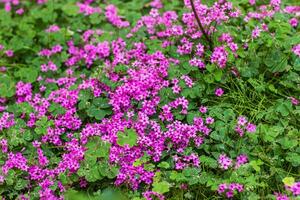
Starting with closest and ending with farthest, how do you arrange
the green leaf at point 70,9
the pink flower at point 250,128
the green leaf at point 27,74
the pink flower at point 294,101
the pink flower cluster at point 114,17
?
the pink flower at point 250,128 → the pink flower at point 294,101 → the green leaf at point 27,74 → the pink flower cluster at point 114,17 → the green leaf at point 70,9

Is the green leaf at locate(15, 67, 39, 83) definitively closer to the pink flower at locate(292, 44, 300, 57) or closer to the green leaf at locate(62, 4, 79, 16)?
the green leaf at locate(62, 4, 79, 16)

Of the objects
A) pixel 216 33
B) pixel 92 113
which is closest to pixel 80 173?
pixel 92 113

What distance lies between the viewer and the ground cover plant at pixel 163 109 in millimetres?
3672

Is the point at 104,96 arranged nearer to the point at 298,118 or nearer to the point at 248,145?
the point at 248,145

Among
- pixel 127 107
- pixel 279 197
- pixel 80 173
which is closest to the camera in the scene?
pixel 279 197

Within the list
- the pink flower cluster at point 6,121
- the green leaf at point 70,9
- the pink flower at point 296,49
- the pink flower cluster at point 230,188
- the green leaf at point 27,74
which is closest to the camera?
the pink flower cluster at point 230,188

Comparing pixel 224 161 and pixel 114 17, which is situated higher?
pixel 114 17

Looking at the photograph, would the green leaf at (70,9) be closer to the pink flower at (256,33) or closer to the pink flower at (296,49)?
the pink flower at (256,33)

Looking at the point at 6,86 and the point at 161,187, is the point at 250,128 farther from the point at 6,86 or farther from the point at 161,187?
the point at 6,86

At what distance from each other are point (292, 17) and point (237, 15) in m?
0.71

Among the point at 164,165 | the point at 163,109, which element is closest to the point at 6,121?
the point at 163,109

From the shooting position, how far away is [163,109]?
4.00 m

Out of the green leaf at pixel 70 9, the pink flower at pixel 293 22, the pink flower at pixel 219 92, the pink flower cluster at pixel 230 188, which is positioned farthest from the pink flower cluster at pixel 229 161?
the green leaf at pixel 70 9

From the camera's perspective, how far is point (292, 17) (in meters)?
4.66
